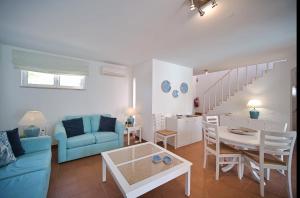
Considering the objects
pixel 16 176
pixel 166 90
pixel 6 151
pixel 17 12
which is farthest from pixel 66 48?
pixel 166 90

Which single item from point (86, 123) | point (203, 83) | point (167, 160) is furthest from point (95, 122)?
point (203, 83)

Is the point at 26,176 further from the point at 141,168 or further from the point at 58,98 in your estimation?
the point at 58,98

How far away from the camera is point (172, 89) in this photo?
3811mm

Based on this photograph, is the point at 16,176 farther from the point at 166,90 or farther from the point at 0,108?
the point at 166,90

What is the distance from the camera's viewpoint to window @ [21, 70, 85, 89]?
271 cm

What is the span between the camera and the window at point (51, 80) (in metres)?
2.71

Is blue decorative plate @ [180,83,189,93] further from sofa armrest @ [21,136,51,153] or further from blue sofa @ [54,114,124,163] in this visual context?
sofa armrest @ [21,136,51,153]

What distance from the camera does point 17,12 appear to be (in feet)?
5.13

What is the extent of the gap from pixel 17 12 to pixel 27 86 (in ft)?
5.63

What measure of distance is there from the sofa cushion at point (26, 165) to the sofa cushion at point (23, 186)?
0.26 ft

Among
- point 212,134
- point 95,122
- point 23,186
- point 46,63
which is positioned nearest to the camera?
point 23,186

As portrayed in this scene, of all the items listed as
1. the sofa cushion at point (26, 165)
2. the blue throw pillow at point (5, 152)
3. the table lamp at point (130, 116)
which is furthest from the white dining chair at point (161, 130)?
the blue throw pillow at point (5, 152)

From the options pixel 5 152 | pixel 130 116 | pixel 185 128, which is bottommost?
pixel 185 128

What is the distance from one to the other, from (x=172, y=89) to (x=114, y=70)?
1.89m
